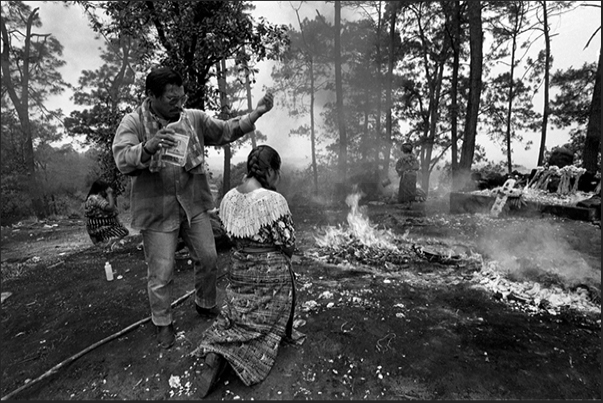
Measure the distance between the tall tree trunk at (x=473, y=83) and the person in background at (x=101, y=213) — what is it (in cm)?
1012

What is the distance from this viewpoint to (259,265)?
2297mm

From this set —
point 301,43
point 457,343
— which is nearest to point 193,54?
point 457,343

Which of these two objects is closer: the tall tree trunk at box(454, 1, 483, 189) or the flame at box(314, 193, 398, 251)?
the flame at box(314, 193, 398, 251)

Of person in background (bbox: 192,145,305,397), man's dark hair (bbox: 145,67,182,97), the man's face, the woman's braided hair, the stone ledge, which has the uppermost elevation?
man's dark hair (bbox: 145,67,182,97)

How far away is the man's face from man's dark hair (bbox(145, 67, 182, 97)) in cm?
3

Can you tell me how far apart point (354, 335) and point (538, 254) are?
3607mm

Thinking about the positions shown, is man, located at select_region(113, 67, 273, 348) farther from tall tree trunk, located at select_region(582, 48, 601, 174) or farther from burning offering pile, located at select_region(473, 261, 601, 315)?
tall tree trunk, located at select_region(582, 48, 601, 174)

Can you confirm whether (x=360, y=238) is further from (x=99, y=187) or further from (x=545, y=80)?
(x=545, y=80)

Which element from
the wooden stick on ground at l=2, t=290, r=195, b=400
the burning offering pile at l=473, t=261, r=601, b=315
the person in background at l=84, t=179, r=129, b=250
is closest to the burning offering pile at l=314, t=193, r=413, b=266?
the burning offering pile at l=473, t=261, r=601, b=315

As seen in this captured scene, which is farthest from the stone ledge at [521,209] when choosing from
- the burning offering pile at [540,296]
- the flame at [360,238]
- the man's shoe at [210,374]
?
the man's shoe at [210,374]

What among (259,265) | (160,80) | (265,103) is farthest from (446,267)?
(160,80)

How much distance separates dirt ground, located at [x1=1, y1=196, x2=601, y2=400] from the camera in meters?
2.07

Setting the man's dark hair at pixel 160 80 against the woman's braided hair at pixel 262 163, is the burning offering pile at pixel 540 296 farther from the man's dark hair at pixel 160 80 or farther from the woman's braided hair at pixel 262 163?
the man's dark hair at pixel 160 80

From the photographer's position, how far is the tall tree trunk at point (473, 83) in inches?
365
